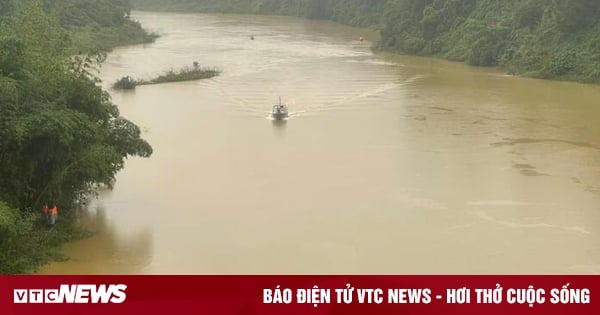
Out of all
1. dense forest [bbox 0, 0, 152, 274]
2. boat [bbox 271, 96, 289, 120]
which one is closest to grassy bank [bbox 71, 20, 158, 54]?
boat [bbox 271, 96, 289, 120]

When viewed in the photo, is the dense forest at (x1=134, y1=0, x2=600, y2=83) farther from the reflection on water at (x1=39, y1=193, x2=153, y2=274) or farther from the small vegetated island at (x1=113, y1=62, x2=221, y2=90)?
the reflection on water at (x1=39, y1=193, x2=153, y2=274)

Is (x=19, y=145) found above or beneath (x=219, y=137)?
above

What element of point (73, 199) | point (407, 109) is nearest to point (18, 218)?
point (73, 199)

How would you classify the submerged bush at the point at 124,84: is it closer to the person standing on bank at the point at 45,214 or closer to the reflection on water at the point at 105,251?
the reflection on water at the point at 105,251

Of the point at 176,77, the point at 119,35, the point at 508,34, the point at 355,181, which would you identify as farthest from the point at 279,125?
the point at 119,35

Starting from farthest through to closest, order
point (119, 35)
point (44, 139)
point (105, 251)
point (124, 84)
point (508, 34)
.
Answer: point (119, 35), point (508, 34), point (124, 84), point (105, 251), point (44, 139)

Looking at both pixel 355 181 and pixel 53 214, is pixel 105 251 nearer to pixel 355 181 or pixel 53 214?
pixel 53 214

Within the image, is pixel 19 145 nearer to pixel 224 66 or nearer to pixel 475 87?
pixel 475 87
